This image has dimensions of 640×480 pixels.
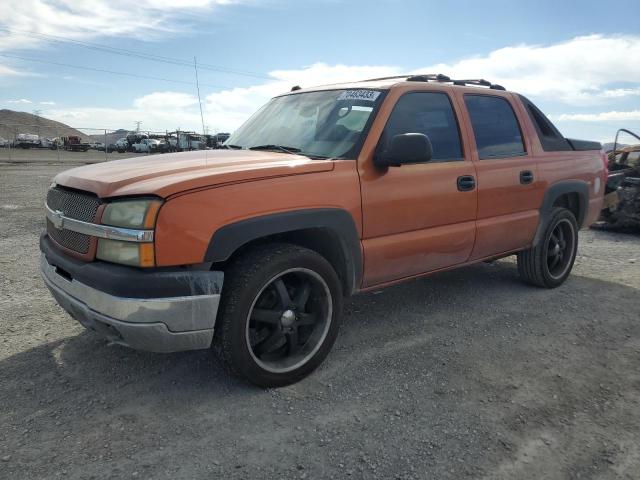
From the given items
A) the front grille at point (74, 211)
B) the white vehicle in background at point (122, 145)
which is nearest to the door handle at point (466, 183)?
the front grille at point (74, 211)

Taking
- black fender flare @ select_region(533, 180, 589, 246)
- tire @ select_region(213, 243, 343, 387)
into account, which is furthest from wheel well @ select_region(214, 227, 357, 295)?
black fender flare @ select_region(533, 180, 589, 246)

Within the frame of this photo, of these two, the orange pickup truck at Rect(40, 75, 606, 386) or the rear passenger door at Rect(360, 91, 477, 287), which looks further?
the rear passenger door at Rect(360, 91, 477, 287)

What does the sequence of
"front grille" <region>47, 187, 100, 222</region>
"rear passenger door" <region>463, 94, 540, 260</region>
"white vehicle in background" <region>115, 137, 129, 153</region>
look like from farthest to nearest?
"white vehicle in background" <region>115, 137, 129, 153</region> < "rear passenger door" <region>463, 94, 540, 260</region> < "front grille" <region>47, 187, 100, 222</region>

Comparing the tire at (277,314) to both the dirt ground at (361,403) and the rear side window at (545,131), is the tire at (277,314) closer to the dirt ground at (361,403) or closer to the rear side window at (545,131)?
the dirt ground at (361,403)

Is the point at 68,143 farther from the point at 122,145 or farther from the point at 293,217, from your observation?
the point at 293,217

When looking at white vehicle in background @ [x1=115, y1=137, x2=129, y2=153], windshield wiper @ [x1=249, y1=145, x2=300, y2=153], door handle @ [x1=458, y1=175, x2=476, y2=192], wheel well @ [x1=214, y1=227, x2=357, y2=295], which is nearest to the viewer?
wheel well @ [x1=214, y1=227, x2=357, y2=295]

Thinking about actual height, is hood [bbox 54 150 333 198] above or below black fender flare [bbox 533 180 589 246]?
above

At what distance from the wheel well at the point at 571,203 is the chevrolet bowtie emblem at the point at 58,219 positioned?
441cm

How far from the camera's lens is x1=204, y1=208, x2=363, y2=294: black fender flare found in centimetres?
270

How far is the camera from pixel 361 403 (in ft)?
9.50

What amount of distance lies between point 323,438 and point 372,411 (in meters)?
0.37

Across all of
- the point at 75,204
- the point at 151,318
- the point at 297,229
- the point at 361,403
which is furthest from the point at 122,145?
the point at 361,403

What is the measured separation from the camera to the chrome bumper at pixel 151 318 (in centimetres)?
256

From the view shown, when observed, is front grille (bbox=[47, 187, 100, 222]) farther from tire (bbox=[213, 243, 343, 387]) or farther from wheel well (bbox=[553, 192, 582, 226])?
wheel well (bbox=[553, 192, 582, 226])
